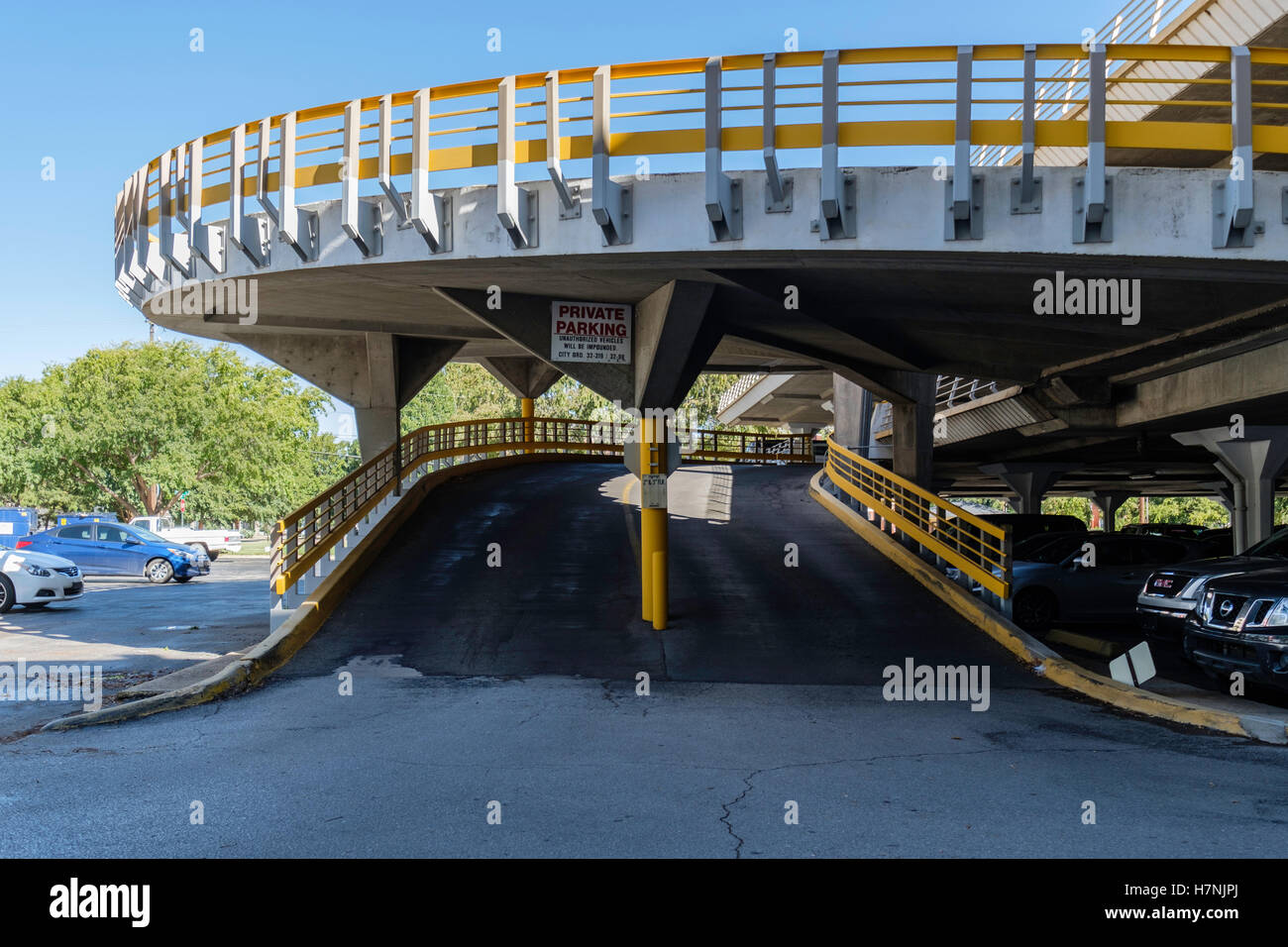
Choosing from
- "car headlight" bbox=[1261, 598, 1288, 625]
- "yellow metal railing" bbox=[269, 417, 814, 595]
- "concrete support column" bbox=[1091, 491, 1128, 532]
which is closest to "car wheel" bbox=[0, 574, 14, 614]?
"yellow metal railing" bbox=[269, 417, 814, 595]

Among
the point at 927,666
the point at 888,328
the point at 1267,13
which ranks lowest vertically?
the point at 927,666

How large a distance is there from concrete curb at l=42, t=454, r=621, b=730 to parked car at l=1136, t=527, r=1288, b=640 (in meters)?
9.98

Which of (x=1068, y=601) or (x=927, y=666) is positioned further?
(x=1068, y=601)

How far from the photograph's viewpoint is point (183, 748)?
27.2ft

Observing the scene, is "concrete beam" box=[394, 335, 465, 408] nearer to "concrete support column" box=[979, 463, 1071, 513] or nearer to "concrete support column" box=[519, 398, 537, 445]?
"concrete support column" box=[519, 398, 537, 445]

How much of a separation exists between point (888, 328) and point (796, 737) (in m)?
9.52

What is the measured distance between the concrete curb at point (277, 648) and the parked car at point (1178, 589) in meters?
9.98

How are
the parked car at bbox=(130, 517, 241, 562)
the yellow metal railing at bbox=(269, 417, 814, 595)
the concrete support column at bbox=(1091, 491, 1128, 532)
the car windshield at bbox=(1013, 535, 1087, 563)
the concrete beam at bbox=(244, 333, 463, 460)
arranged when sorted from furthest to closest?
the concrete support column at bbox=(1091, 491, 1128, 532), the parked car at bbox=(130, 517, 241, 562), the concrete beam at bbox=(244, 333, 463, 460), the car windshield at bbox=(1013, 535, 1087, 563), the yellow metal railing at bbox=(269, 417, 814, 595)

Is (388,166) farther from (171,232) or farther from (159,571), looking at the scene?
(159,571)

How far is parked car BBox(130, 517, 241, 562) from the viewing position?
41.6 m

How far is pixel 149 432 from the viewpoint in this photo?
45.7 m
